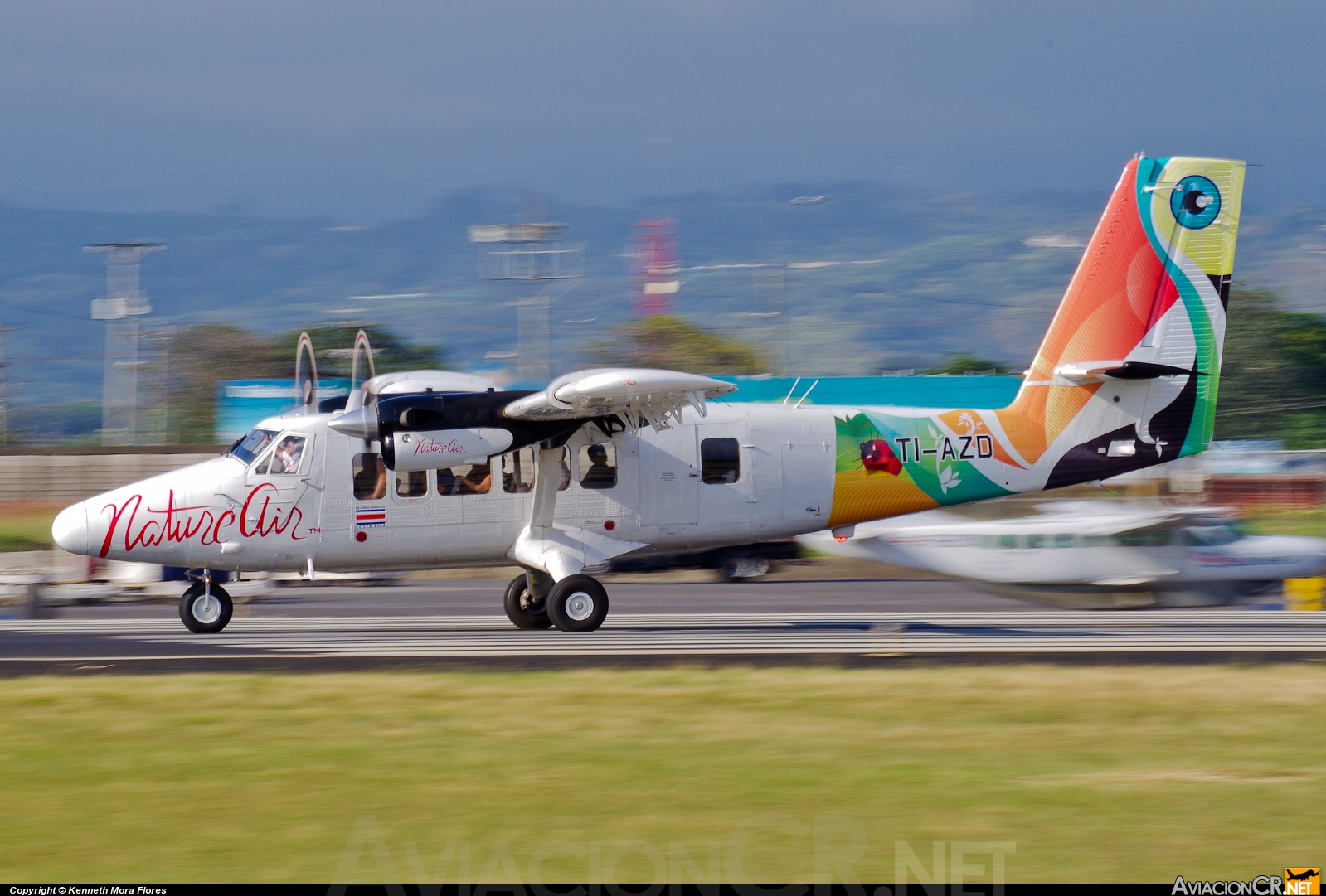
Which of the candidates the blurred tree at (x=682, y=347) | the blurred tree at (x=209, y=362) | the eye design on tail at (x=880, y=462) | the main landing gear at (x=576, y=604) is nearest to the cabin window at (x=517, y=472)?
the main landing gear at (x=576, y=604)

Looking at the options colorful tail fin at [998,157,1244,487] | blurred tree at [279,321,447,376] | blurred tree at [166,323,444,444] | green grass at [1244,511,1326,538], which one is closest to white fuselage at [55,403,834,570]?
colorful tail fin at [998,157,1244,487]

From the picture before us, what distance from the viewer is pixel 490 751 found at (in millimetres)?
9203

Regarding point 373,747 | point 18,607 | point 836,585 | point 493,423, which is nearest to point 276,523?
point 493,423

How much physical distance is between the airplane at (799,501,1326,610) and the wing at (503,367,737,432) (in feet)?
14.7

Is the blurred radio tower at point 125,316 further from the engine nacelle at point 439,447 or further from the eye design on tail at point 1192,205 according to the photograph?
the eye design on tail at point 1192,205

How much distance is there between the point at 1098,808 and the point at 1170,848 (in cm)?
78

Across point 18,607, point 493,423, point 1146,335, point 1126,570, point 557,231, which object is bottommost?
point 18,607

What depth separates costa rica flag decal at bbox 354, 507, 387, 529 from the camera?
51.0 feet

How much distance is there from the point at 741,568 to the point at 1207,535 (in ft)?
30.0

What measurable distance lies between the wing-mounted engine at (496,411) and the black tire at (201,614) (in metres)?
2.66

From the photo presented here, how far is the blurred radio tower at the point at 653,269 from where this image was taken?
213 ft

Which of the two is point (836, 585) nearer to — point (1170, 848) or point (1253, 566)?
point (1253, 566)

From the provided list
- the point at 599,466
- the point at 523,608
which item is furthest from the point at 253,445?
the point at 599,466

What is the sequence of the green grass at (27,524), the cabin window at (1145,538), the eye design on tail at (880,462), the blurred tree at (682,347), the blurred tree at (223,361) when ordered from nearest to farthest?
the eye design on tail at (880,462), the cabin window at (1145,538), the green grass at (27,524), the blurred tree at (682,347), the blurred tree at (223,361)
